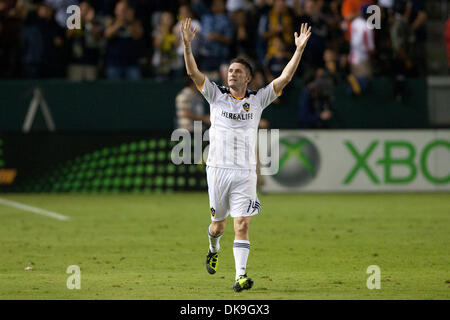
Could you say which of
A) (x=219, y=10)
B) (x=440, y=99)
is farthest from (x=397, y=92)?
(x=219, y=10)

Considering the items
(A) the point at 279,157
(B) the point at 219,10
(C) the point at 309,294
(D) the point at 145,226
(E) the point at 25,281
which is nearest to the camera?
(C) the point at 309,294

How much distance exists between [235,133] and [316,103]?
10802 millimetres

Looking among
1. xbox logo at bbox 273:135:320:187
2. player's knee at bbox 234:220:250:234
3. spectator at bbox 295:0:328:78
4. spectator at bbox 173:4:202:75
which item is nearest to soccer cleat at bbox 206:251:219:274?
player's knee at bbox 234:220:250:234

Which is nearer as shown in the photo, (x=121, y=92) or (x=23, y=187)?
(x=23, y=187)

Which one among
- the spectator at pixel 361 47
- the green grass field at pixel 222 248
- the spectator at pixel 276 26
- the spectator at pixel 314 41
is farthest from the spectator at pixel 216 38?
the green grass field at pixel 222 248

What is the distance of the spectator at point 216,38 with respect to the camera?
19.9m

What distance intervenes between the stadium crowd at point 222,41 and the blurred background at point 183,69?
0.03m

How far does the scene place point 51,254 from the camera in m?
11.1

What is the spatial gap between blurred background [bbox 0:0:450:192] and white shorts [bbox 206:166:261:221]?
Answer: 10.2 m

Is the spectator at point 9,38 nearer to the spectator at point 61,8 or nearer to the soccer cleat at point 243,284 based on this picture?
the spectator at point 61,8

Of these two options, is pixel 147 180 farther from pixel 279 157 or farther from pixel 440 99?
pixel 440 99

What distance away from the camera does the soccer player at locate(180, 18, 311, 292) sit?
873 cm
